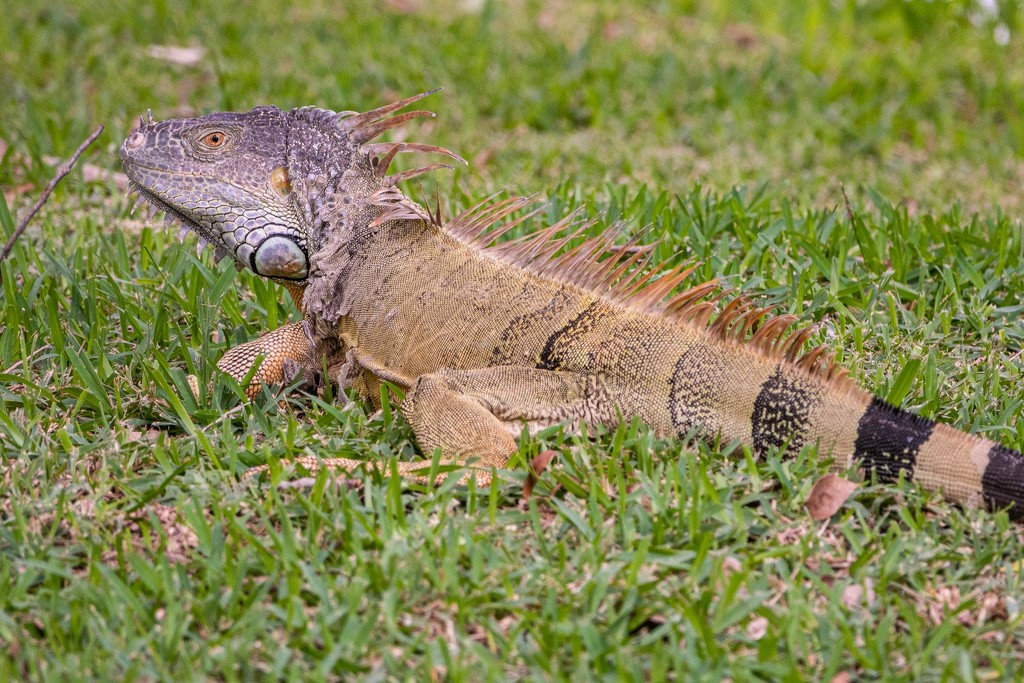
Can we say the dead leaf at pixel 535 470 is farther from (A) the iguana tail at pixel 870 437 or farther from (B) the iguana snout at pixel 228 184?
(B) the iguana snout at pixel 228 184

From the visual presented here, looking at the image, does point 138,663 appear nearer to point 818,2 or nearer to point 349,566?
point 349,566

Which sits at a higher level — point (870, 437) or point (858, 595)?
point (870, 437)

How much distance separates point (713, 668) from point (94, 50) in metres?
6.68

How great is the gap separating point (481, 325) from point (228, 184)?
100 cm

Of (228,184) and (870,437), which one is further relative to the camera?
(228,184)

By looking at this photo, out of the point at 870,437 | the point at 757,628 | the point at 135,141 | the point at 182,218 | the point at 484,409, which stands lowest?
the point at 757,628

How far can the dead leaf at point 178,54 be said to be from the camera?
7.79m

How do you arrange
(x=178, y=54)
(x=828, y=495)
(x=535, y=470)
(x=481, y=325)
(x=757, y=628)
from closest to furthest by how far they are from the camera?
(x=757, y=628) → (x=828, y=495) → (x=535, y=470) → (x=481, y=325) → (x=178, y=54)

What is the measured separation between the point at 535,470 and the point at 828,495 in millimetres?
854

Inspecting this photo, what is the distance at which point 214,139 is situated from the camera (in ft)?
12.9

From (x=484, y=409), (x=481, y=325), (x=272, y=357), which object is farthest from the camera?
(x=272, y=357)

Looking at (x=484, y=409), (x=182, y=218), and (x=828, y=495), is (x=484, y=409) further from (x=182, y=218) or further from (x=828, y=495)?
(x=182, y=218)

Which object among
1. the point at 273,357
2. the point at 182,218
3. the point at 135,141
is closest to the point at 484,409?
the point at 273,357

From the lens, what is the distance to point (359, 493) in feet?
11.0
